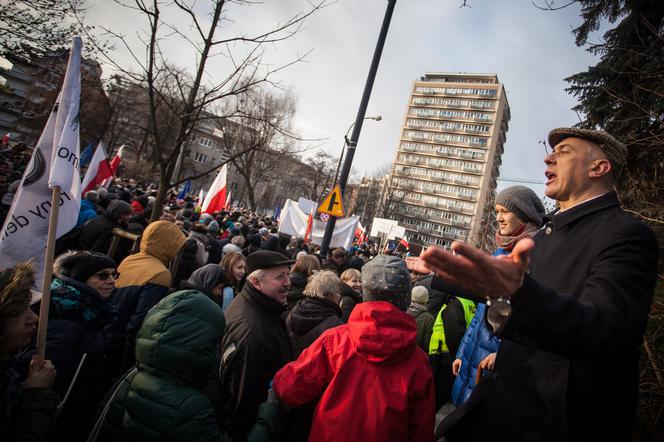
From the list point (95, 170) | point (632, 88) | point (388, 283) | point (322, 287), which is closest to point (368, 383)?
point (388, 283)

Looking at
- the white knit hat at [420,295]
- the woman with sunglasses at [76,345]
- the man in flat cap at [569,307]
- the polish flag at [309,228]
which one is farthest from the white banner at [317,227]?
the man in flat cap at [569,307]

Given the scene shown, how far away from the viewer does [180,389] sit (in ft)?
6.00

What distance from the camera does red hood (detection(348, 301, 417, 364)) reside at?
1.88 m

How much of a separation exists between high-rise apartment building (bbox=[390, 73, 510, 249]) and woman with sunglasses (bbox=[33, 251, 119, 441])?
67552 millimetres

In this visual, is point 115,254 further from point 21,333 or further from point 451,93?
point 451,93

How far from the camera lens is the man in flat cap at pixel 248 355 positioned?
2.27 m

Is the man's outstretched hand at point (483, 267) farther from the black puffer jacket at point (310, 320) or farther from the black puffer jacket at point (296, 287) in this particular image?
the black puffer jacket at point (296, 287)

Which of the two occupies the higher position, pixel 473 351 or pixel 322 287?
pixel 322 287

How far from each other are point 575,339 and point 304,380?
1446 mm

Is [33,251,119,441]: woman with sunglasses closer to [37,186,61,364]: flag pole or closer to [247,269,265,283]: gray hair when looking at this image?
[37,186,61,364]: flag pole

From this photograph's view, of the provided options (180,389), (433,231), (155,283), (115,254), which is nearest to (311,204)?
(115,254)

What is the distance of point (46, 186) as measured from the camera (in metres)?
2.73

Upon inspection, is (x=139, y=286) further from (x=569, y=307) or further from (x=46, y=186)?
(x=569, y=307)

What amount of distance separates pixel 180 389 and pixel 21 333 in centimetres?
84
